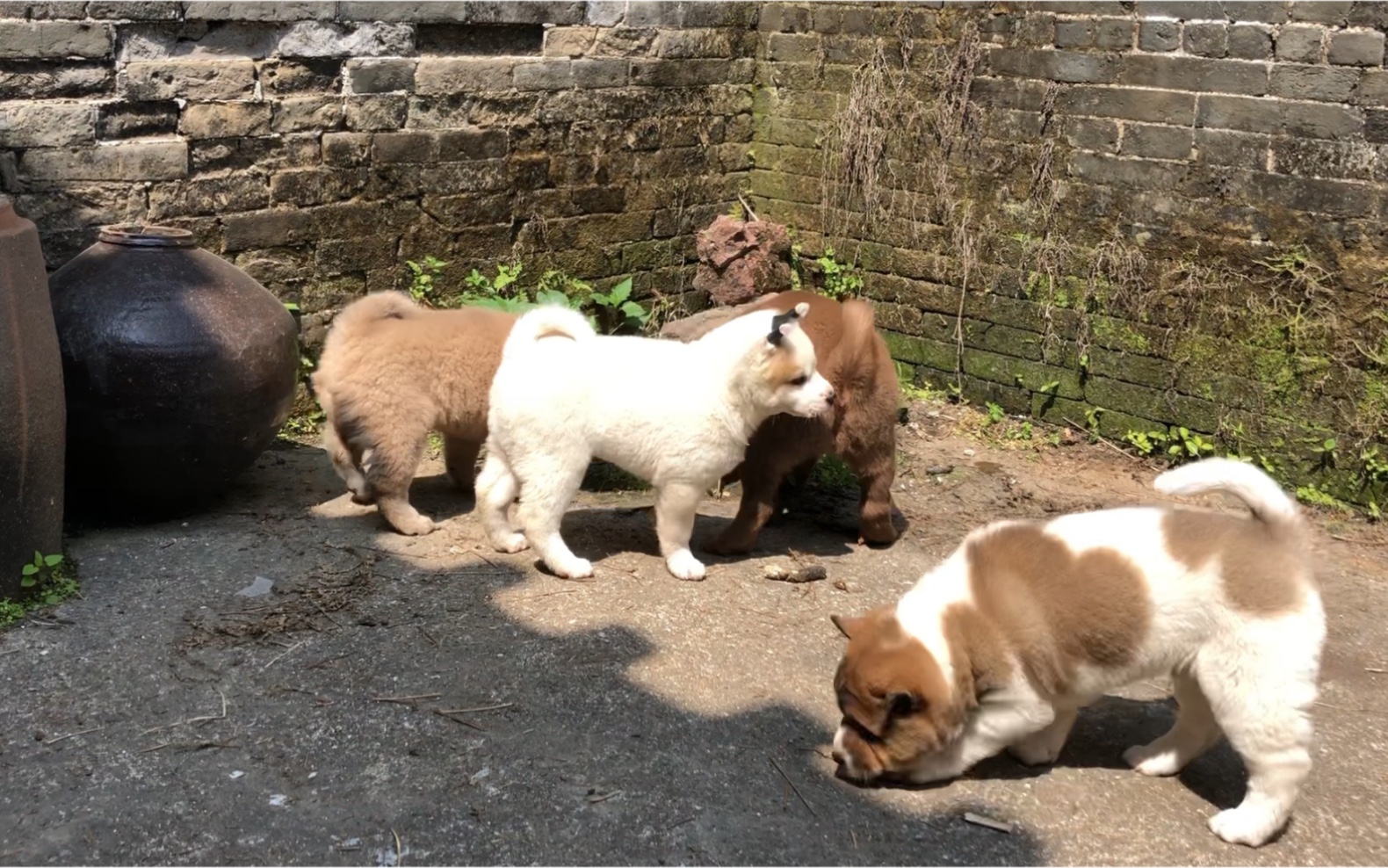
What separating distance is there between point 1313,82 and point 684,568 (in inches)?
167

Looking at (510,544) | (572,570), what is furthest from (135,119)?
(572,570)

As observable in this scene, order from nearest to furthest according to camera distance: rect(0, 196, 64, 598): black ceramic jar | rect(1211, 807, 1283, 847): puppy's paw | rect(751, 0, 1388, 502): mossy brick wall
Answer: rect(1211, 807, 1283, 847): puppy's paw, rect(0, 196, 64, 598): black ceramic jar, rect(751, 0, 1388, 502): mossy brick wall

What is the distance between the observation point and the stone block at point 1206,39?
710 centimetres

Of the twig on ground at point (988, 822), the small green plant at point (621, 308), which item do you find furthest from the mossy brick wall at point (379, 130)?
the twig on ground at point (988, 822)

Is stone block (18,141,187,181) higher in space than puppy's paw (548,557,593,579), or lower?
higher

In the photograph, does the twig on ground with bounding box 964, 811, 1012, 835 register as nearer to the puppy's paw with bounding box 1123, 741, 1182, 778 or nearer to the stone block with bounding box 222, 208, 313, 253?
the puppy's paw with bounding box 1123, 741, 1182, 778

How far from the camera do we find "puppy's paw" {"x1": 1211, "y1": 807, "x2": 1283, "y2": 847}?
3.93 meters

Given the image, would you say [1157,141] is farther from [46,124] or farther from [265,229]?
[46,124]

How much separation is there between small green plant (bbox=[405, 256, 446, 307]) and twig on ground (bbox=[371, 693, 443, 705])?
3.72 m

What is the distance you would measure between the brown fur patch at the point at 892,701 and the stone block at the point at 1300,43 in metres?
4.59

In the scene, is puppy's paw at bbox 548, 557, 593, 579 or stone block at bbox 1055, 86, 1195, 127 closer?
puppy's paw at bbox 548, 557, 593, 579

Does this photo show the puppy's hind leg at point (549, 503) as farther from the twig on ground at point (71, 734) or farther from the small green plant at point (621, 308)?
the small green plant at point (621, 308)

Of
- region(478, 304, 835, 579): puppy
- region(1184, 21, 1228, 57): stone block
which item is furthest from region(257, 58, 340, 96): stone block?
region(1184, 21, 1228, 57): stone block

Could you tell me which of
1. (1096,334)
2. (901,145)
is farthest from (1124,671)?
(901,145)
